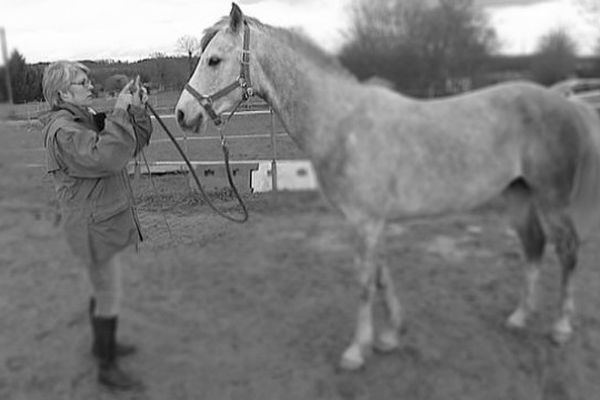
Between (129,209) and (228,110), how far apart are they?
1.41ft

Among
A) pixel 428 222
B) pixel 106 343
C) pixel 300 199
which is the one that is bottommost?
pixel 106 343

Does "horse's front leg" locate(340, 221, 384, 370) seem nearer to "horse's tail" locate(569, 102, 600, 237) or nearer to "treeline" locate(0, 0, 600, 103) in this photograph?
"treeline" locate(0, 0, 600, 103)

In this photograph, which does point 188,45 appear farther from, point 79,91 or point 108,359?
point 108,359

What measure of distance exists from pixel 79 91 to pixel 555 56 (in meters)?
1.34

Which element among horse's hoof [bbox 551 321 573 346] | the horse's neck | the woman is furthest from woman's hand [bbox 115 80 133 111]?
horse's hoof [bbox 551 321 573 346]

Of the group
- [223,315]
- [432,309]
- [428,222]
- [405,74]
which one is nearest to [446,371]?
[432,309]

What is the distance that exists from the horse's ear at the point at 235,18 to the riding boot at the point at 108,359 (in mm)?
991

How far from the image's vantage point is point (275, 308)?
5.39 feet

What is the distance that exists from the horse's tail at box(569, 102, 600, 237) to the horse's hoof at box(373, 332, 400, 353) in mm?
795

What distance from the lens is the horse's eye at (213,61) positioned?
1.23m

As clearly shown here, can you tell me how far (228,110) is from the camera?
130 cm

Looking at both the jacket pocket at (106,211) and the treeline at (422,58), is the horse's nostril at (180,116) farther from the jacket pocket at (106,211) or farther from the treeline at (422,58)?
the jacket pocket at (106,211)

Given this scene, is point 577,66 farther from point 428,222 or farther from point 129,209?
point 129,209

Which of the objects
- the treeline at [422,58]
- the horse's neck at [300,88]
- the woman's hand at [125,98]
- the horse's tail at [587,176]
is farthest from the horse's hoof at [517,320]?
the woman's hand at [125,98]
